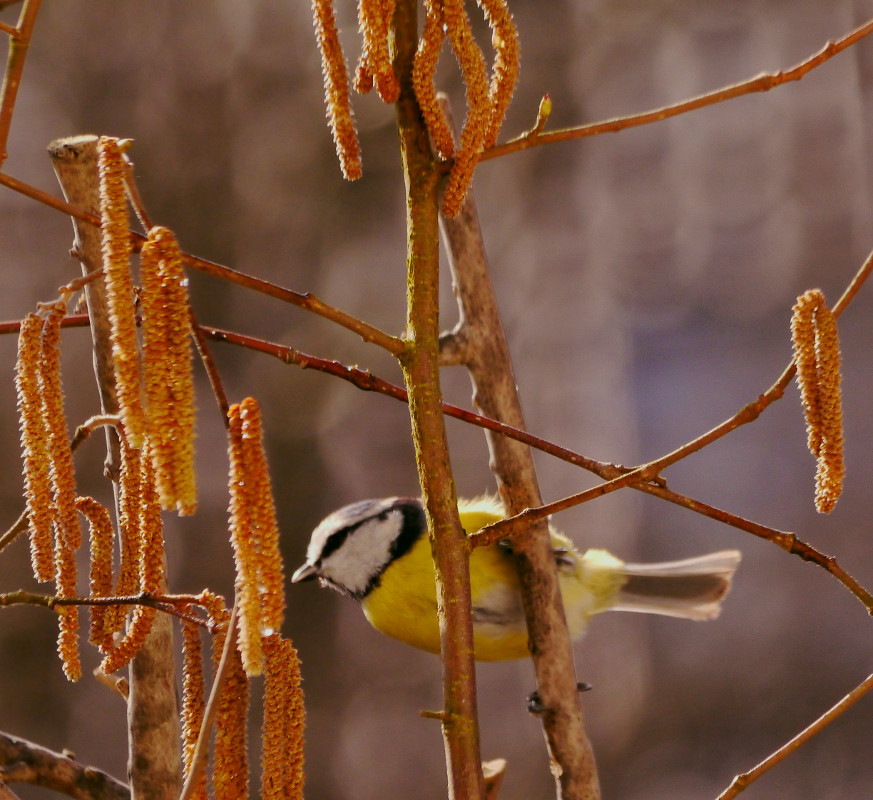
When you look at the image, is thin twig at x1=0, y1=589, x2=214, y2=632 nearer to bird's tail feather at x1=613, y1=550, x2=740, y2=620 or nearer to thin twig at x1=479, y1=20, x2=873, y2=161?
thin twig at x1=479, y1=20, x2=873, y2=161

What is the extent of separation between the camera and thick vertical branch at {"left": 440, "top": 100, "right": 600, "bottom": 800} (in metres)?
0.60

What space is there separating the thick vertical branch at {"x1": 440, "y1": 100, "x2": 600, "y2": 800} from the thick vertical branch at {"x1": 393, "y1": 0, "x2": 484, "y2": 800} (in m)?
0.25

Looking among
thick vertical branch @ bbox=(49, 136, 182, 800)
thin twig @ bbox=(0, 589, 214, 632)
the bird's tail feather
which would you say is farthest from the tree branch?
the bird's tail feather

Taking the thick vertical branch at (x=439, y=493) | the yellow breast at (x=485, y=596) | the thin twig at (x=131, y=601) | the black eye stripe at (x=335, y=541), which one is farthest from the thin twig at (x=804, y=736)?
the black eye stripe at (x=335, y=541)

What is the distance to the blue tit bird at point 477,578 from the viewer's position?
32.4 inches

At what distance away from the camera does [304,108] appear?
1.24 metres

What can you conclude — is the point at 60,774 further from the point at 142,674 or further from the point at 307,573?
the point at 307,573

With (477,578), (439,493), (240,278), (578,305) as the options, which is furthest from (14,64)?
(578,305)

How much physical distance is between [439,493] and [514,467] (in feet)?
0.90

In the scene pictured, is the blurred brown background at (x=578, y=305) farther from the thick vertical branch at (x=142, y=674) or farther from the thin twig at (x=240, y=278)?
the thin twig at (x=240, y=278)

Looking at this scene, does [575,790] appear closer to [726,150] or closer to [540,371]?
[540,371]

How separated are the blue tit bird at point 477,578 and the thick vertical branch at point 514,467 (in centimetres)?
18

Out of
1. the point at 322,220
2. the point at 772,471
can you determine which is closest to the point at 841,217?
the point at 772,471

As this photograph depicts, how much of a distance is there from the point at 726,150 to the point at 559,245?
10.2 inches
